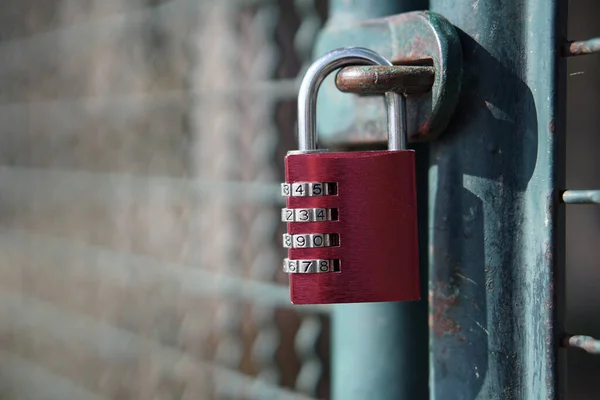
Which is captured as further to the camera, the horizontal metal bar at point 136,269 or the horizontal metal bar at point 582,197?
the horizontal metal bar at point 136,269

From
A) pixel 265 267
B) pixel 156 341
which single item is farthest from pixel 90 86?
Result: pixel 265 267

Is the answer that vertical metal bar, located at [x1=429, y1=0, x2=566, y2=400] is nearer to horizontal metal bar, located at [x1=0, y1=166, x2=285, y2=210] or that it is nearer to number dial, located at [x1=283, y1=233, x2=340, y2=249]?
number dial, located at [x1=283, y1=233, x2=340, y2=249]

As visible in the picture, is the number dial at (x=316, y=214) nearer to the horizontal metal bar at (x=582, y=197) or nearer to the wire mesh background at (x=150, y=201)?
the horizontal metal bar at (x=582, y=197)

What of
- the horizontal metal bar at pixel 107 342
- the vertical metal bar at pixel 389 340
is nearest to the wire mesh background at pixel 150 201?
the horizontal metal bar at pixel 107 342

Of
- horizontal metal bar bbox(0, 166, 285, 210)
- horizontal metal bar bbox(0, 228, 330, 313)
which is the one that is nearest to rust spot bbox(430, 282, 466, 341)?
horizontal metal bar bbox(0, 228, 330, 313)

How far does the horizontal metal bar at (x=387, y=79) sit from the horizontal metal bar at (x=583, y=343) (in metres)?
0.21

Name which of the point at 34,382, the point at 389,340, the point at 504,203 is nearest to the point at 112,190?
the point at 34,382

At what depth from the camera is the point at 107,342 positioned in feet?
6.47

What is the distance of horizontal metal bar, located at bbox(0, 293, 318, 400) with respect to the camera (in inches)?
55.7

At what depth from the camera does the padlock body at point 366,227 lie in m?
0.60

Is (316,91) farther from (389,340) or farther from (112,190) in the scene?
(112,190)

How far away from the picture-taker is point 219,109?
167cm

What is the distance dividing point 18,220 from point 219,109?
46.0 inches

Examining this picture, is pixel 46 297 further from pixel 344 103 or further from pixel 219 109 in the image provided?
pixel 344 103
